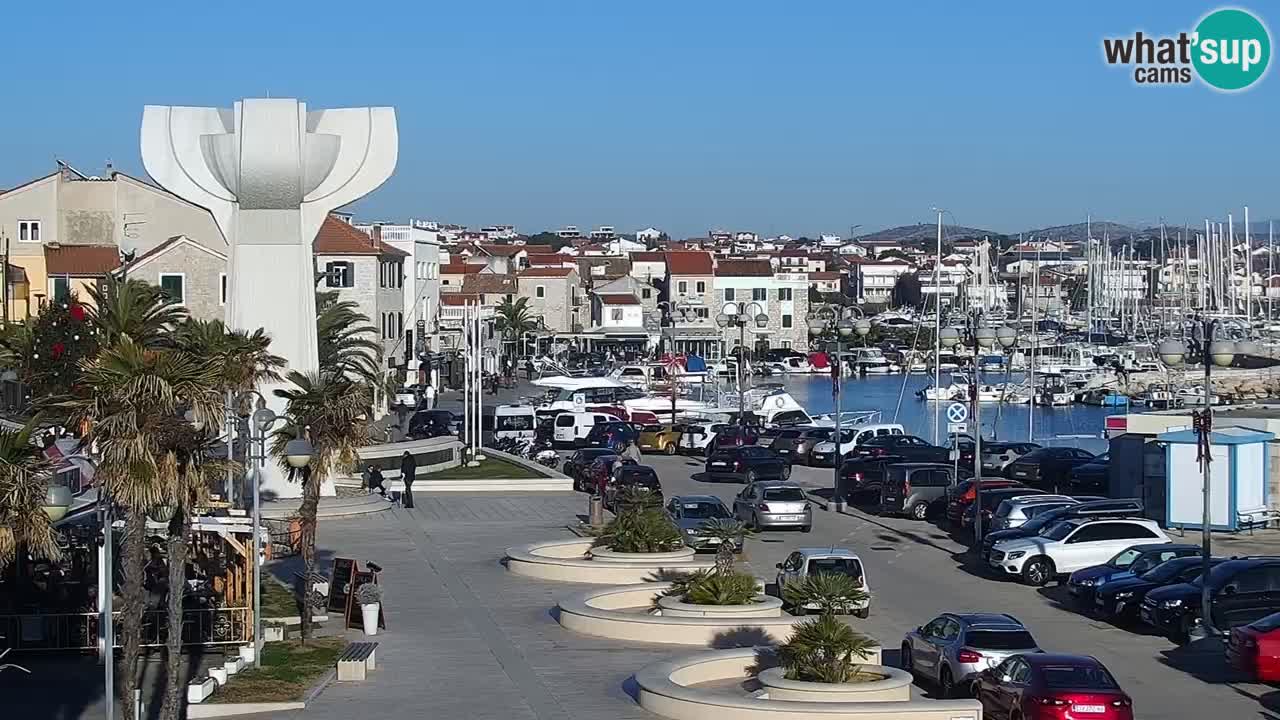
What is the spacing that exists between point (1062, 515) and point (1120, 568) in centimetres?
499

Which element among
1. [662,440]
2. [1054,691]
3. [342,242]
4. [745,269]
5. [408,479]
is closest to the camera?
[1054,691]

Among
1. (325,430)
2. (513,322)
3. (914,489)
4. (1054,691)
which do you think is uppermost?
(513,322)

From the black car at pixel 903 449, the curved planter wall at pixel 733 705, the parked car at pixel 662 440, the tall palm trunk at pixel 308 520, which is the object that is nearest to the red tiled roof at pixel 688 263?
→ the parked car at pixel 662 440

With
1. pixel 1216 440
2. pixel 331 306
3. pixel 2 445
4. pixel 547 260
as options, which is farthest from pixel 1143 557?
pixel 547 260

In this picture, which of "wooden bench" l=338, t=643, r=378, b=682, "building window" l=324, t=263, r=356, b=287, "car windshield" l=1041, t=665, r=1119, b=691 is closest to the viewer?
"car windshield" l=1041, t=665, r=1119, b=691

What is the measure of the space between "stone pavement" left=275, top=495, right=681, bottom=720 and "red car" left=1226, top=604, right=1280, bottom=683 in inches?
281

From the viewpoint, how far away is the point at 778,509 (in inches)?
1560

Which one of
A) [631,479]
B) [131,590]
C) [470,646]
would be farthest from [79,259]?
[131,590]

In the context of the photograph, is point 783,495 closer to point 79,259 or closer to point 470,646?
point 470,646

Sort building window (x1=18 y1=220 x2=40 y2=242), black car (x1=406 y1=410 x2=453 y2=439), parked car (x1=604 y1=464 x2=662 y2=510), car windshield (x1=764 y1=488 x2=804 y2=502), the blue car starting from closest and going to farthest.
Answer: the blue car
car windshield (x1=764 y1=488 x2=804 y2=502)
parked car (x1=604 y1=464 x2=662 y2=510)
black car (x1=406 y1=410 x2=453 y2=439)
building window (x1=18 y1=220 x2=40 y2=242)

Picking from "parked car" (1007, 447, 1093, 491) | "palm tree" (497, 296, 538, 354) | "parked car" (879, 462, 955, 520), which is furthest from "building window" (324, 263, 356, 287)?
"palm tree" (497, 296, 538, 354)

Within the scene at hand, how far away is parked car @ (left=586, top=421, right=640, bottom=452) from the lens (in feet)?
198

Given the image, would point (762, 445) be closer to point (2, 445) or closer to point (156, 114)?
point (156, 114)

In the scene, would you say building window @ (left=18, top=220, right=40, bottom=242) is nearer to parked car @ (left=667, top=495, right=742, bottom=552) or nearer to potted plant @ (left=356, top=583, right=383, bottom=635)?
parked car @ (left=667, top=495, right=742, bottom=552)
